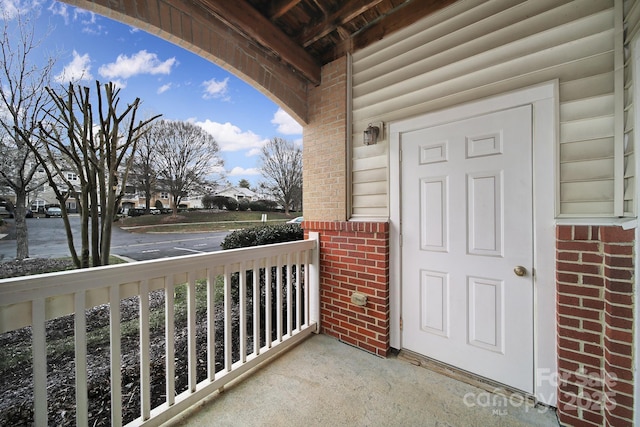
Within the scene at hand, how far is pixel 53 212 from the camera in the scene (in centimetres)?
175

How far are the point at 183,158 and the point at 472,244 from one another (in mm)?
2861

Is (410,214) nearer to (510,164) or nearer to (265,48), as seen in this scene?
(510,164)

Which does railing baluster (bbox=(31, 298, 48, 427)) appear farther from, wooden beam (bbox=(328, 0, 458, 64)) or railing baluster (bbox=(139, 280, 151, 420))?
wooden beam (bbox=(328, 0, 458, 64))

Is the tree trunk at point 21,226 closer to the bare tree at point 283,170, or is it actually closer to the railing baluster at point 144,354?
the railing baluster at point 144,354

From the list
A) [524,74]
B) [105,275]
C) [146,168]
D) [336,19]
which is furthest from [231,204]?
[524,74]

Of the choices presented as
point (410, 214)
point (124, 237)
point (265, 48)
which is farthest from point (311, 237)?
point (265, 48)

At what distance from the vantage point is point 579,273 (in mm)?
1468

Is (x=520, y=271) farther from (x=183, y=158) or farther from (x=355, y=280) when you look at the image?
(x=183, y=158)

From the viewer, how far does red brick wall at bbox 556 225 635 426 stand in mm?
1295

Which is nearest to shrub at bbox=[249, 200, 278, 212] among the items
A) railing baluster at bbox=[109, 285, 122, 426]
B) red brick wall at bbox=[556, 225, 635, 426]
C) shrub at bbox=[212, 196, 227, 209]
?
shrub at bbox=[212, 196, 227, 209]

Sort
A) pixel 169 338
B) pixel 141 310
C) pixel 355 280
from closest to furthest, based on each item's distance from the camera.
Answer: pixel 141 310 < pixel 169 338 < pixel 355 280

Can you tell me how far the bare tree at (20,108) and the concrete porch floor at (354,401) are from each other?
1740 mm

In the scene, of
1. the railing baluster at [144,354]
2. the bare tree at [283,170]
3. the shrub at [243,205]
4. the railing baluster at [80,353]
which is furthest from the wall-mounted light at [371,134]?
the railing baluster at [80,353]

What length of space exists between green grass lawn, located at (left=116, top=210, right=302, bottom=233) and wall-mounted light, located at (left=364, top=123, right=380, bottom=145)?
1691 millimetres
